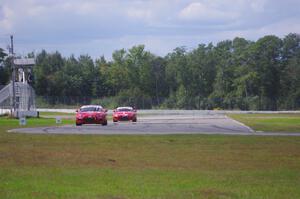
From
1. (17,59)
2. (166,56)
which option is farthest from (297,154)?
(166,56)

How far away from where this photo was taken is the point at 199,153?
21.0 meters

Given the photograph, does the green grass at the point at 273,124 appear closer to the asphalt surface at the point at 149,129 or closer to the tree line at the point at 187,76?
the asphalt surface at the point at 149,129

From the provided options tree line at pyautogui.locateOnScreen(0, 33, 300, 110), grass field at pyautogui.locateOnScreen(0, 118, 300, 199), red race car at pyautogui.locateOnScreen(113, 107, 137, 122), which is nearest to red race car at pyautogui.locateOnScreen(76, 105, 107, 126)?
red race car at pyautogui.locateOnScreen(113, 107, 137, 122)

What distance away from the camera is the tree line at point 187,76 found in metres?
114

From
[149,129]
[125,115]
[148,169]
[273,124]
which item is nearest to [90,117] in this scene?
[149,129]

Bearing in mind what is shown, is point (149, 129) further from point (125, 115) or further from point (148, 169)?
point (148, 169)

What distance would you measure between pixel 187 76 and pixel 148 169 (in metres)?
110

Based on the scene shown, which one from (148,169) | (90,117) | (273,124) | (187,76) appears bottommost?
(148,169)

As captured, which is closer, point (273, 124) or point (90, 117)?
point (90, 117)

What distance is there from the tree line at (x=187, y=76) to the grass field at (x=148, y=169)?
8482 cm

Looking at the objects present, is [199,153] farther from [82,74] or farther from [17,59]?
[82,74]

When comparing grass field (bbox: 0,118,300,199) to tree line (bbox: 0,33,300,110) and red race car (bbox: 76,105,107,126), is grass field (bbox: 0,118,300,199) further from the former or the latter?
tree line (bbox: 0,33,300,110)

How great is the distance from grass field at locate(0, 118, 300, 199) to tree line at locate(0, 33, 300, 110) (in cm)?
8482

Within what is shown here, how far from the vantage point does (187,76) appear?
410 ft
